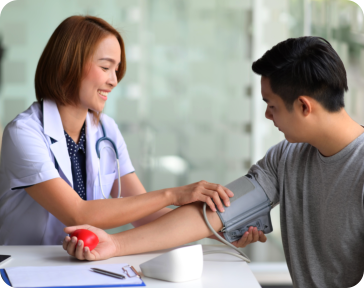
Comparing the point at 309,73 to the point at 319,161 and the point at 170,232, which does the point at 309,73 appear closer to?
the point at 319,161

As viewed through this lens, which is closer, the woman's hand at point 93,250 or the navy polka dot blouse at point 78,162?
the woman's hand at point 93,250

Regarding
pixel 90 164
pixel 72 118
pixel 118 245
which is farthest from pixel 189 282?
pixel 72 118

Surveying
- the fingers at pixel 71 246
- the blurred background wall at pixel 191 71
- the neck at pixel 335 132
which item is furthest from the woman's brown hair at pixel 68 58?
the blurred background wall at pixel 191 71

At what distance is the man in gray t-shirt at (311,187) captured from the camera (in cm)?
109

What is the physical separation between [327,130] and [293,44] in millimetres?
262

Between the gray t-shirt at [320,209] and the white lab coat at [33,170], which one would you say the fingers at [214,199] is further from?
the white lab coat at [33,170]

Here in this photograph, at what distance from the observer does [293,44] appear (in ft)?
3.80

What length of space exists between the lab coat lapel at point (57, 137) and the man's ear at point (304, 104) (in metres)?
0.80

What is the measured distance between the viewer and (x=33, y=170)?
127 centimetres

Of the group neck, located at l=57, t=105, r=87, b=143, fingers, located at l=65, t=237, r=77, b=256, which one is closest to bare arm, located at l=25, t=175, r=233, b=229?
fingers, located at l=65, t=237, r=77, b=256

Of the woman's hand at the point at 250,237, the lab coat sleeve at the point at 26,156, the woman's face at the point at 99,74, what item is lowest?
the woman's hand at the point at 250,237

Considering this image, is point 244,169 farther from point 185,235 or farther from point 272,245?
point 185,235

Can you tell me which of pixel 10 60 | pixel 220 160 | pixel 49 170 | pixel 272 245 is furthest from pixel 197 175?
pixel 49 170

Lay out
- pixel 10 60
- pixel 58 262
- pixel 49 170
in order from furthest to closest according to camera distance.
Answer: pixel 10 60, pixel 49 170, pixel 58 262
